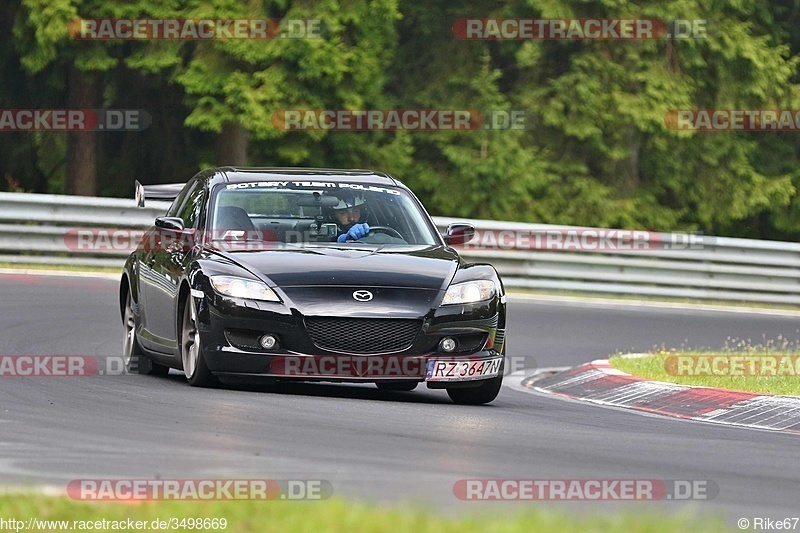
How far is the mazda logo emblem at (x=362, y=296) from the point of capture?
427 inches

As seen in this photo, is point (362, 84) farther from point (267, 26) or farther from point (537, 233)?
point (537, 233)

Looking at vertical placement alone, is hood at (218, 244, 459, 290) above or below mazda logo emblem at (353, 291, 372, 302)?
above

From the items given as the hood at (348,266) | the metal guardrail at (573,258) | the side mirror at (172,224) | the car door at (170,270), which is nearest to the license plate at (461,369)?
the hood at (348,266)

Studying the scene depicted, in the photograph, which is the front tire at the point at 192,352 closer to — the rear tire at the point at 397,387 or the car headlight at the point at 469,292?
the rear tire at the point at 397,387

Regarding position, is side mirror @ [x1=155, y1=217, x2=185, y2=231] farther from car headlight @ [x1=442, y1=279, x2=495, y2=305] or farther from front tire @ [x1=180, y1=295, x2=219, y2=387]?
car headlight @ [x1=442, y1=279, x2=495, y2=305]

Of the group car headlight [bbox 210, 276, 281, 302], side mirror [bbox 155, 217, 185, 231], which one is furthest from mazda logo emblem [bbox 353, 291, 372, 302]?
side mirror [bbox 155, 217, 185, 231]

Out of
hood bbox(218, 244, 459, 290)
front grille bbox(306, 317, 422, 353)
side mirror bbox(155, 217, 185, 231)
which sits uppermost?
side mirror bbox(155, 217, 185, 231)

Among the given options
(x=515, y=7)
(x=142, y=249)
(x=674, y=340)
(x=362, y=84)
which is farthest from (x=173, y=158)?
(x=142, y=249)

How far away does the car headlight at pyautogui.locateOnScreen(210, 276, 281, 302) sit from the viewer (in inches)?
428

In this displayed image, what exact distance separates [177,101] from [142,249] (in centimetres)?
1650

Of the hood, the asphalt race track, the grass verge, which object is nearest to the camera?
the asphalt race track

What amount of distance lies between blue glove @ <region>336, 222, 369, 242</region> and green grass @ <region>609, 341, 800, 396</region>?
2.67 metres

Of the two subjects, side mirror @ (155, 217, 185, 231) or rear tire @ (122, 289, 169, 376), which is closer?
side mirror @ (155, 217, 185, 231)

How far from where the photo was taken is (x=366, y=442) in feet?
28.6
